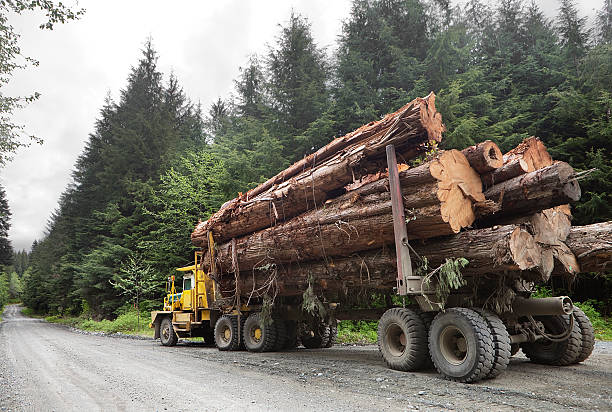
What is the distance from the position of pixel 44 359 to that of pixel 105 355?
1.29 meters

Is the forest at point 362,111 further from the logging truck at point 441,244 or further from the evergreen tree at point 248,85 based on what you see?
the logging truck at point 441,244

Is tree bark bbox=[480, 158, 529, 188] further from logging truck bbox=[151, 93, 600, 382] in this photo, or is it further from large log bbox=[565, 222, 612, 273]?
large log bbox=[565, 222, 612, 273]

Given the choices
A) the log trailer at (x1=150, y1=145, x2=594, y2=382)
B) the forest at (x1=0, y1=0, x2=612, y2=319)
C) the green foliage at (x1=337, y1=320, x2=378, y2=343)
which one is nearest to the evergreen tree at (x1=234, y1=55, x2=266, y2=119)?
the forest at (x1=0, y1=0, x2=612, y2=319)

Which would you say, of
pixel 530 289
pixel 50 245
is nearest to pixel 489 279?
pixel 530 289

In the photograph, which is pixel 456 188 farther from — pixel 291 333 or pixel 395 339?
pixel 291 333

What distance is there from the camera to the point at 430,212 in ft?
18.8

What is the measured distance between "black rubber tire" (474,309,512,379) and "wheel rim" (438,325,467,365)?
1.45 feet

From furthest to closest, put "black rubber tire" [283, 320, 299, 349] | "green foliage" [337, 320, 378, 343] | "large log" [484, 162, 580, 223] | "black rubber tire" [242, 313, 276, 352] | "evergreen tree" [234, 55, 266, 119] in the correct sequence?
"evergreen tree" [234, 55, 266, 119] → "green foliage" [337, 320, 378, 343] → "black rubber tire" [283, 320, 299, 349] → "black rubber tire" [242, 313, 276, 352] → "large log" [484, 162, 580, 223]

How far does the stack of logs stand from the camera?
557 cm

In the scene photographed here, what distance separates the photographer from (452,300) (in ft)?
20.5

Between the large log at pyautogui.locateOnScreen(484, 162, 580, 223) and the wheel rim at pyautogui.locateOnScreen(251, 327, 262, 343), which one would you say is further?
the wheel rim at pyautogui.locateOnScreen(251, 327, 262, 343)

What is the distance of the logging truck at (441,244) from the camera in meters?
5.48

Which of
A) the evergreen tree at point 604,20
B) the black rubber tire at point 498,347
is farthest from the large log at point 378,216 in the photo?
the evergreen tree at point 604,20

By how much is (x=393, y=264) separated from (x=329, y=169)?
2.20 meters
